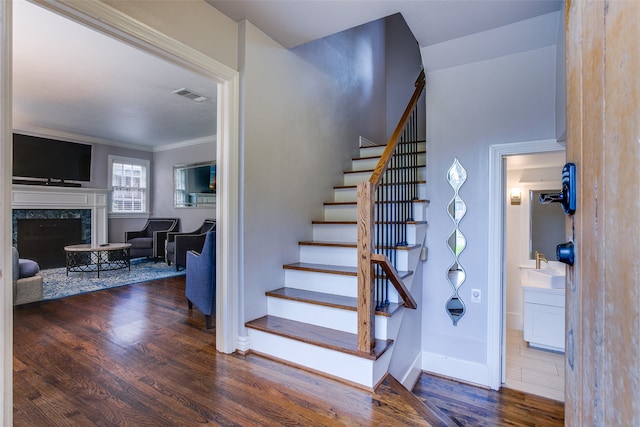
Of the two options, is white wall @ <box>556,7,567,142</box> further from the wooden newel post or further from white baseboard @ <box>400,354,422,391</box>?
white baseboard @ <box>400,354,422,391</box>

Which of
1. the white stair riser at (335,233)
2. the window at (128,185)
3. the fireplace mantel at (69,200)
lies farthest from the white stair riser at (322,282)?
the window at (128,185)

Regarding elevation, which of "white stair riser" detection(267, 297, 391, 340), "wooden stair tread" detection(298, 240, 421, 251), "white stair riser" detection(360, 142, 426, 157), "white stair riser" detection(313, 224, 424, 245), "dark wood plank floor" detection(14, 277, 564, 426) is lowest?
"dark wood plank floor" detection(14, 277, 564, 426)

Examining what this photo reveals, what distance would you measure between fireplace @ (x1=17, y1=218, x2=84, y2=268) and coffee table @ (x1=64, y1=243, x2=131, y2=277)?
443 millimetres

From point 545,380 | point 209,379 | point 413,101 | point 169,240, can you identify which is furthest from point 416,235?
point 169,240

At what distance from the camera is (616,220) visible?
0.47 meters

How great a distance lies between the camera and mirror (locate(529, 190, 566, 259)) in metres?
3.79

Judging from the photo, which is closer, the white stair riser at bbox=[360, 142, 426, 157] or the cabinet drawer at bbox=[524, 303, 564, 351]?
the cabinet drawer at bbox=[524, 303, 564, 351]

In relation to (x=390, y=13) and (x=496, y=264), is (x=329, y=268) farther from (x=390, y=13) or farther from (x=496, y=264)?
(x=390, y=13)

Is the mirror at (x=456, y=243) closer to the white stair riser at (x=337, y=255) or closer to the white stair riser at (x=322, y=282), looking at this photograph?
the white stair riser at (x=337, y=255)

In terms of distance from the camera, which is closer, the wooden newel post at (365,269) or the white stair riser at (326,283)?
the wooden newel post at (365,269)

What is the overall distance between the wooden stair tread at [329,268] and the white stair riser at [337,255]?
0.16 feet

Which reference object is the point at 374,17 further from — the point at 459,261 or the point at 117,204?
the point at 117,204

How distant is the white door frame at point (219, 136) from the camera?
1229 millimetres

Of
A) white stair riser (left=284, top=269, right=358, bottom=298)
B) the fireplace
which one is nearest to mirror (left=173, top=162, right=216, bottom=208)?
the fireplace
